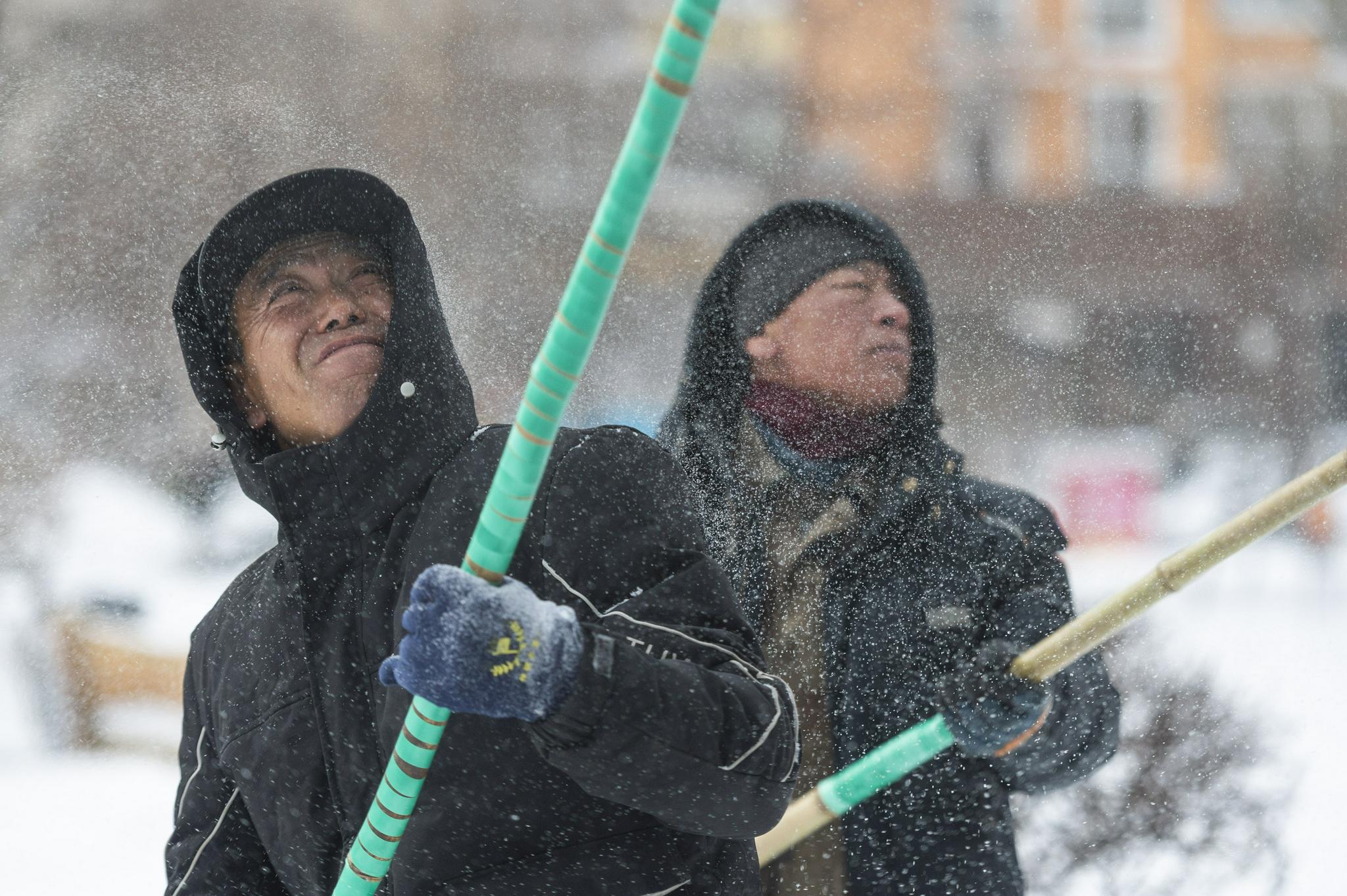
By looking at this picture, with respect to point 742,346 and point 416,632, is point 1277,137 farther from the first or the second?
point 416,632

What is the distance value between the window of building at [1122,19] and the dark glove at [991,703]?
3.07 metres

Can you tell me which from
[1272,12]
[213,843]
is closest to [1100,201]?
[1272,12]

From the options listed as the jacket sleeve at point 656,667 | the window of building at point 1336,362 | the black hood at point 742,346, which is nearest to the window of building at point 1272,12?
the window of building at point 1336,362

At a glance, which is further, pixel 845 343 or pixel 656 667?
pixel 845 343

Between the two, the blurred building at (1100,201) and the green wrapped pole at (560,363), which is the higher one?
the blurred building at (1100,201)

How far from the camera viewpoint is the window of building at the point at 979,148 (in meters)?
3.56

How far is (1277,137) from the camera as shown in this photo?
3.99m

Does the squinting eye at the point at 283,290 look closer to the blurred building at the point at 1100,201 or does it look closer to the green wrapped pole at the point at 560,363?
the green wrapped pole at the point at 560,363

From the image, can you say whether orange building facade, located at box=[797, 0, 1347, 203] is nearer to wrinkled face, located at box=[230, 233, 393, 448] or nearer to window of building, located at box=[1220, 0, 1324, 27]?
window of building, located at box=[1220, 0, 1324, 27]

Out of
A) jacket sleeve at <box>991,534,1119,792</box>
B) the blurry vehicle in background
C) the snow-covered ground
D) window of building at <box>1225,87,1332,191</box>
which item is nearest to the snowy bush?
the snow-covered ground

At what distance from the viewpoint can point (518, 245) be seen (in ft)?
10.5

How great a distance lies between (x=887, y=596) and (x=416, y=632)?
835 mm

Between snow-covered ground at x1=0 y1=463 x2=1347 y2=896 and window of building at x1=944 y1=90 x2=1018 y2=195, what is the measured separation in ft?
3.32

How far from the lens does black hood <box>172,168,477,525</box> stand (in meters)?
1.27
